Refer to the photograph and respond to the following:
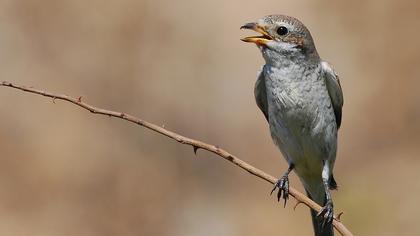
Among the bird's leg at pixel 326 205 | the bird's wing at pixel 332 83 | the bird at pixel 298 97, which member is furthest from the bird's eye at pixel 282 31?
the bird's leg at pixel 326 205

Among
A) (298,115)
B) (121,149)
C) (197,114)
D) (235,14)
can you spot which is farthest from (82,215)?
(298,115)

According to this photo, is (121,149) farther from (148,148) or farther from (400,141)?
(400,141)

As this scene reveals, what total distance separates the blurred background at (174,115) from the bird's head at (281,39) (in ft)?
19.0

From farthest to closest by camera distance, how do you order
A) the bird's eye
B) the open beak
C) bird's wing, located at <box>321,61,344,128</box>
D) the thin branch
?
1. bird's wing, located at <box>321,61,344,128</box>
2. the bird's eye
3. the open beak
4. the thin branch

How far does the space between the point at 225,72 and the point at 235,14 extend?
36.3 inches

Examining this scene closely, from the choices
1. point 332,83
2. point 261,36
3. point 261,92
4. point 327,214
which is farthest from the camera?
point 261,92

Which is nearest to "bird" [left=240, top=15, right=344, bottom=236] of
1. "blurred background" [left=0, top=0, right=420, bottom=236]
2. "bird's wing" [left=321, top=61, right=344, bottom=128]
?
"bird's wing" [left=321, top=61, right=344, bottom=128]

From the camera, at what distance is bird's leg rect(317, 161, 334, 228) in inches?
298

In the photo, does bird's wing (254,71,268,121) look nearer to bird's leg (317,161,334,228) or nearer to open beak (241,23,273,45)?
open beak (241,23,273,45)

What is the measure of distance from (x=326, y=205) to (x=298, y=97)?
0.88 metres

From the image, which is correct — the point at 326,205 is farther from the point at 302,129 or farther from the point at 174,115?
the point at 174,115

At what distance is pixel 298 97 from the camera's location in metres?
7.67

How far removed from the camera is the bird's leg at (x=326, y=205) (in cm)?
757

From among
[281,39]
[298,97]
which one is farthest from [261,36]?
[298,97]
